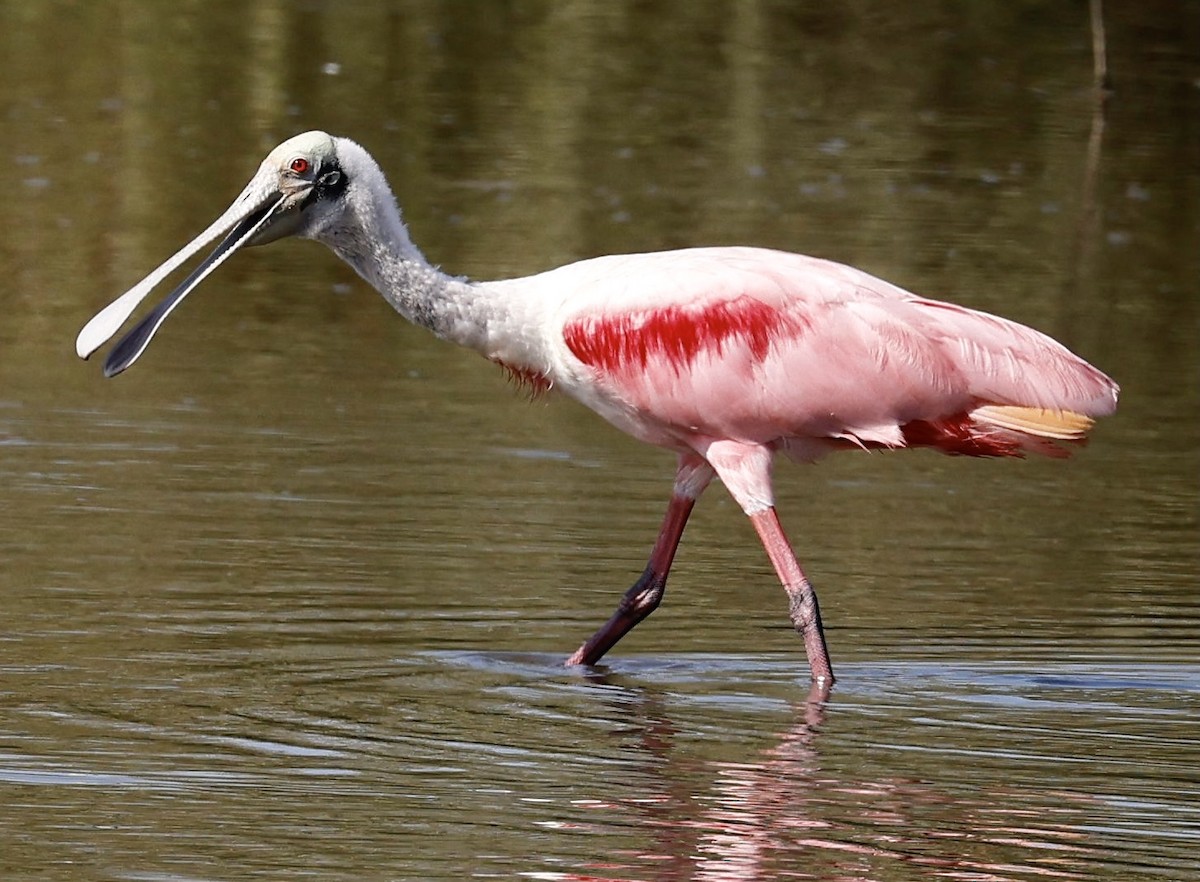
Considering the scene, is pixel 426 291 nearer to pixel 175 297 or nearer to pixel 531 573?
pixel 175 297

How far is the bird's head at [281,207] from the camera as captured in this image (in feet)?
26.5

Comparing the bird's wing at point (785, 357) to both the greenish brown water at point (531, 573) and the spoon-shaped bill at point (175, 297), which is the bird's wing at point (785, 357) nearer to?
the greenish brown water at point (531, 573)

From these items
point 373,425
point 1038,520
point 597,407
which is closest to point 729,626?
point 597,407

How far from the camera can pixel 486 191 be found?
715 inches

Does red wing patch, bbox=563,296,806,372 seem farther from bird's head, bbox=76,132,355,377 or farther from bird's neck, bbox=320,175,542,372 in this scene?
bird's head, bbox=76,132,355,377

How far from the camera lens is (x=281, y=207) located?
8.12 meters

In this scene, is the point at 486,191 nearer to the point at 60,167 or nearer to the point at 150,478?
the point at 60,167

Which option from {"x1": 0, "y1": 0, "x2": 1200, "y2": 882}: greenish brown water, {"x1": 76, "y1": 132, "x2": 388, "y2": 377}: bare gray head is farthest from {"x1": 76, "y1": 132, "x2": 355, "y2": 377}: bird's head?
{"x1": 0, "y1": 0, "x2": 1200, "y2": 882}: greenish brown water

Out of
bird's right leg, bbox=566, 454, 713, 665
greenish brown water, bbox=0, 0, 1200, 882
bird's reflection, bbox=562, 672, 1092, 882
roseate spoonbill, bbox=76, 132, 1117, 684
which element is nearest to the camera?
bird's reflection, bbox=562, 672, 1092, 882

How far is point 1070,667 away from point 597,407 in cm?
149

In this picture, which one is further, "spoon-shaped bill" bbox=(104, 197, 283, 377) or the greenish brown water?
"spoon-shaped bill" bbox=(104, 197, 283, 377)

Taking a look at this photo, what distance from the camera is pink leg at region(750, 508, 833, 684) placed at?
7809mm

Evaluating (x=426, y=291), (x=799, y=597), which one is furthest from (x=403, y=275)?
(x=799, y=597)

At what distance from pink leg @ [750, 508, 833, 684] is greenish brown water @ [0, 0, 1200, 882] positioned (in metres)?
0.10
